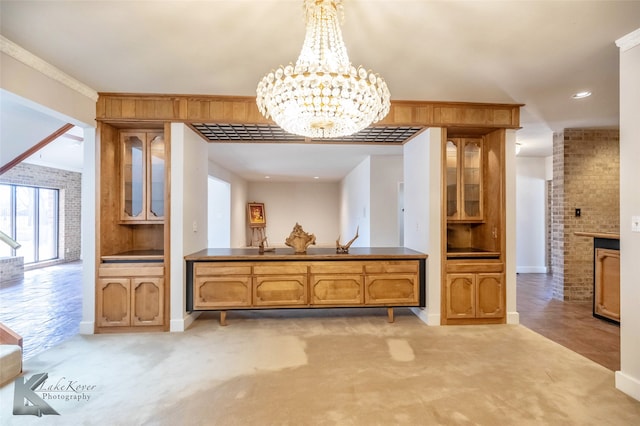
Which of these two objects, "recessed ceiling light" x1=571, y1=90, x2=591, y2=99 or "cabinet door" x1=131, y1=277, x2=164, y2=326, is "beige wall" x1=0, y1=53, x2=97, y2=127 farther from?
"recessed ceiling light" x1=571, y1=90, x2=591, y2=99

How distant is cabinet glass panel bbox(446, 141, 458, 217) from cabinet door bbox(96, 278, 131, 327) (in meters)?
3.85

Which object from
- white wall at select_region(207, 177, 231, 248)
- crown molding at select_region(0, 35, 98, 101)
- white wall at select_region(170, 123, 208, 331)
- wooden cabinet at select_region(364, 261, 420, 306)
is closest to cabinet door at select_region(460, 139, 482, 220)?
wooden cabinet at select_region(364, 261, 420, 306)

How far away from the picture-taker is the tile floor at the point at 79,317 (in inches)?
124

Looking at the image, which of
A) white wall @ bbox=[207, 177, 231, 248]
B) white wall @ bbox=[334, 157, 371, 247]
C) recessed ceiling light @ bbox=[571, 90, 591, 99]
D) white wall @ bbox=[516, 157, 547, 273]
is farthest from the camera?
white wall @ bbox=[207, 177, 231, 248]

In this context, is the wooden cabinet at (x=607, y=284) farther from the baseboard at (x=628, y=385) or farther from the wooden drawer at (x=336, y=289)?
the wooden drawer at (x=336, y=289)

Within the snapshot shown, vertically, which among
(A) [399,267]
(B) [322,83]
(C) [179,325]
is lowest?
(C) [179,325]

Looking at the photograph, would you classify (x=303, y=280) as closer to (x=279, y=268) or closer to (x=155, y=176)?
(x=279, y=268)

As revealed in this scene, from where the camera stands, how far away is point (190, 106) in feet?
11.4

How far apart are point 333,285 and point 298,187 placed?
824 cm

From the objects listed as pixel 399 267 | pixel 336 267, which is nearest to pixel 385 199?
pixel 399 267

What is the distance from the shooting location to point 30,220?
7723 millimetres

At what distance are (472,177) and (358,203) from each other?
3.79 meters

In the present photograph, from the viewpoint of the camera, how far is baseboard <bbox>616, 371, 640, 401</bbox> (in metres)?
2.20

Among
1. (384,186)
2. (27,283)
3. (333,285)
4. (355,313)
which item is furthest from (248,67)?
(27,283)
